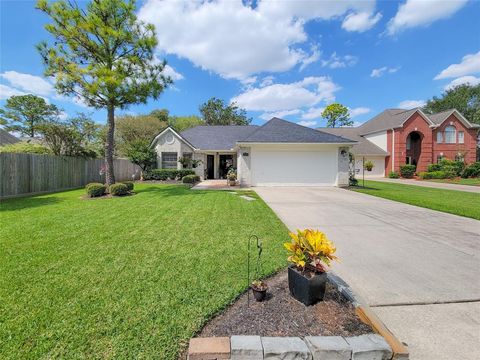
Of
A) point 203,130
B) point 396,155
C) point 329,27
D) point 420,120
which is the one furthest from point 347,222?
point 420,120

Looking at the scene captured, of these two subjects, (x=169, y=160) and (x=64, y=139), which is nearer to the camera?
(x=64, y=139)

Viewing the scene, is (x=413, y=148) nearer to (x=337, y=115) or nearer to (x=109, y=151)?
(x=337, y=115)

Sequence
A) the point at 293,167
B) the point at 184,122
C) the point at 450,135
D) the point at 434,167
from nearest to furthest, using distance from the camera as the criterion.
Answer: the point at 293,167, the point at 434,167, the point at 450,135, the point at 184,122

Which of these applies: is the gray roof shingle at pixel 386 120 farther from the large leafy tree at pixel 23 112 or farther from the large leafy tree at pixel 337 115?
the large leafy tree at pixel 23 112

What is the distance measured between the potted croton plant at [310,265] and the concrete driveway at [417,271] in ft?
2.47

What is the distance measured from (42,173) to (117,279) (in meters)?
12.0

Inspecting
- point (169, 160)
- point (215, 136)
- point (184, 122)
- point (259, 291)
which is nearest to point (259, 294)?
point (259, 291)

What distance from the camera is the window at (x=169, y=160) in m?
20.0

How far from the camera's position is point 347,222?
6375mm

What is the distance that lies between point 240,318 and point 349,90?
24568 millimetres

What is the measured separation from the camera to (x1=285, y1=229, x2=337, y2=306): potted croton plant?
2.51 metres

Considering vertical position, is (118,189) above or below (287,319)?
above

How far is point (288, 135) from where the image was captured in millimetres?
15047

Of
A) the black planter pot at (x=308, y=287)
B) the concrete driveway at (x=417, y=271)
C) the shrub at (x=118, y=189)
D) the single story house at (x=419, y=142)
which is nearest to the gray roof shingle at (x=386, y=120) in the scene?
the single story house at (x=419, y=142)
